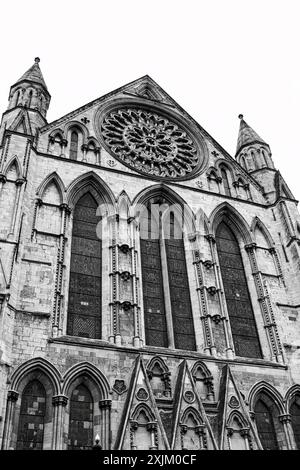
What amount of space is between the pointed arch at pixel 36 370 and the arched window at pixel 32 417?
0.28 m

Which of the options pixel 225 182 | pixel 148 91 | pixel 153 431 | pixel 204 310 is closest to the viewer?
pixel 153 431

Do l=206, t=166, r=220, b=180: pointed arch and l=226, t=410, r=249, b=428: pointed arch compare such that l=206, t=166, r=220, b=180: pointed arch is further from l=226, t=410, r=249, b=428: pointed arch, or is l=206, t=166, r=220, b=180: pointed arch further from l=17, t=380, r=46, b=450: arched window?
l=17, t=380, r=46, b=450: arched window

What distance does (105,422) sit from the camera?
11.3m

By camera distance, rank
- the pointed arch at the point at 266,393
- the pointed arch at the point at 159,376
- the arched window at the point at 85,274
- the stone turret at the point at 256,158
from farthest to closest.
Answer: the stone turret at the point at 256,158 → the arched window at the point at 85,274 → the pointed arch at the point at 266,393 → the pointed arch at the point at 159,376

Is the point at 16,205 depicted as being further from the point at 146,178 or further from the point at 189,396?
the point at 189,396

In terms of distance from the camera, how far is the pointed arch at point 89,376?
1162cm

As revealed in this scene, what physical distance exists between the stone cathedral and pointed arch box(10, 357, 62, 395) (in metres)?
0.04

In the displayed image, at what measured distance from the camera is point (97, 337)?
13062 mm

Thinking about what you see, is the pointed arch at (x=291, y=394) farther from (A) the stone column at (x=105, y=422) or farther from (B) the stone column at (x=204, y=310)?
(A) the stone column at (x=105, y=422)

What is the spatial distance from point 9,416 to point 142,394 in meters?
3.25

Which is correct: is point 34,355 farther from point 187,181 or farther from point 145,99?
point 145,99

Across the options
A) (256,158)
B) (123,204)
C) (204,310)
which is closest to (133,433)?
(204,310)

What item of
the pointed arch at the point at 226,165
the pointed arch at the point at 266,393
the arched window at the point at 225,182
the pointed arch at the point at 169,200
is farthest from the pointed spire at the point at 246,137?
the pointed arch at the point at 266,393

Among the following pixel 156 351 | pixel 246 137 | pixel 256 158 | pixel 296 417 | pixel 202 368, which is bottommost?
pixel 296 417
